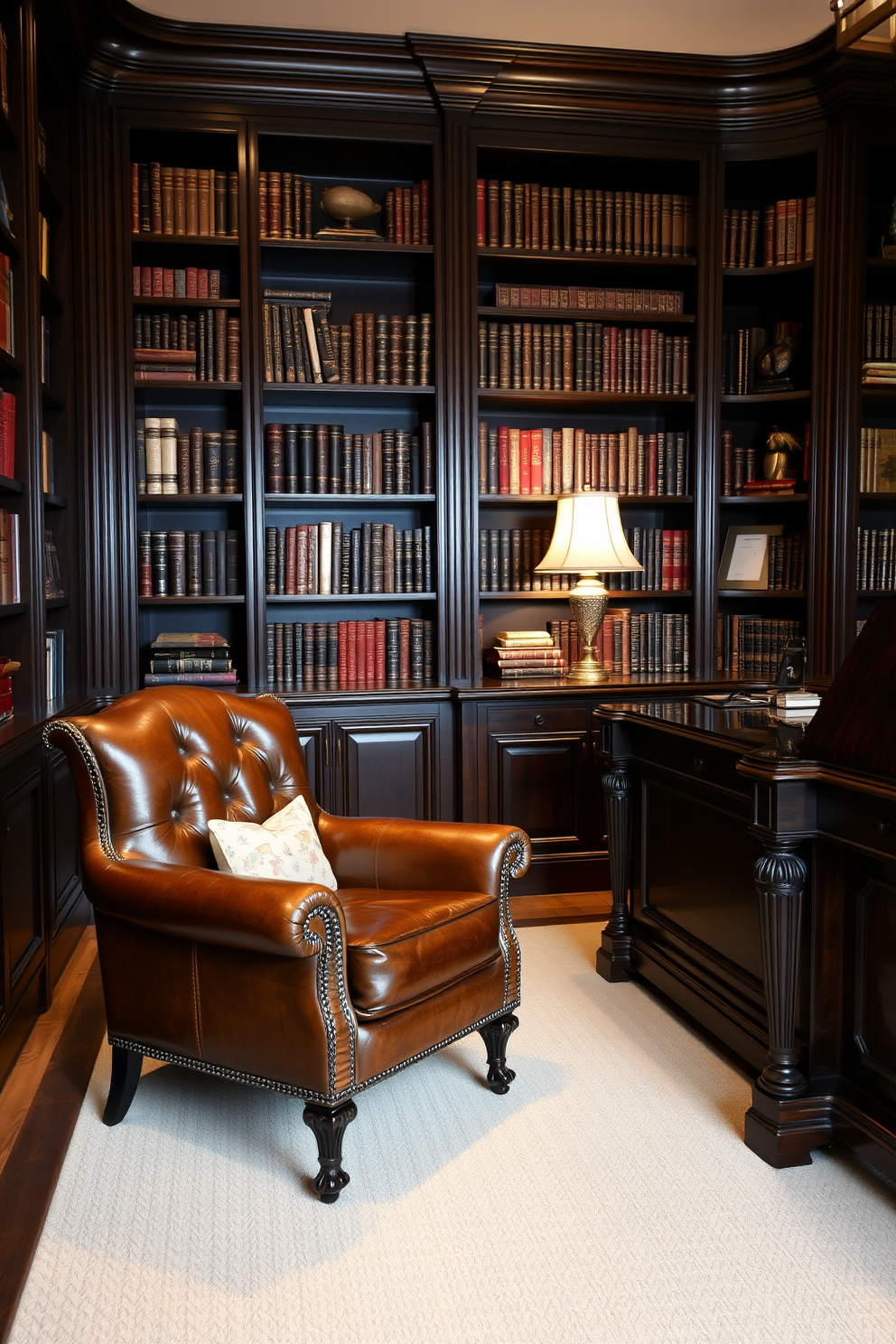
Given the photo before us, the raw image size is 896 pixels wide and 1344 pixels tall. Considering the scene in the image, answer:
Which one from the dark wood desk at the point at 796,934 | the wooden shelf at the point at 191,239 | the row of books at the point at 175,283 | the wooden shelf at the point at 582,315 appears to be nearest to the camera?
the dark wood desk at the point at 796,934

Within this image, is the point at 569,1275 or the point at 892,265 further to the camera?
the point at 892,265

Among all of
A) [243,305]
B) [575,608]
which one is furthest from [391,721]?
[243,305]

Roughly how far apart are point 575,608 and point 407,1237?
261 cm

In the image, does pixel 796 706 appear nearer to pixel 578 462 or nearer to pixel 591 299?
pixel 578 462

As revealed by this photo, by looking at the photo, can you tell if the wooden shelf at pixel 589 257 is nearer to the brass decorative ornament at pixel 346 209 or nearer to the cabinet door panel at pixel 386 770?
the brass decorative ornament at pixel 346 209

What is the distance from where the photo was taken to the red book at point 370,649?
4219mm

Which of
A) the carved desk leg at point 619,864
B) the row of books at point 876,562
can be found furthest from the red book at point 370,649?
the row of books at point 876,562

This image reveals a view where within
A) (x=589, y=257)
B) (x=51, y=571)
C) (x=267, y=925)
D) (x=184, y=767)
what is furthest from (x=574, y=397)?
(x=267, y=925)

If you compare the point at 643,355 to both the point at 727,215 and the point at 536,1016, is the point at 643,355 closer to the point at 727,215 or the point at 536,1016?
the point at 727,215

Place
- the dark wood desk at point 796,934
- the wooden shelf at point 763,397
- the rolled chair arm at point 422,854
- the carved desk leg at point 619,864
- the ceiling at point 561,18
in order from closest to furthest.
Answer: the dark wood desk at point 796,934 < the rolled chair arm at point 422,854 < the carved desk leg at point 619,864 < the ceiling at point 561,18 < the wooden shelf at point 763,397

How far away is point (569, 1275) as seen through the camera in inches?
73.2

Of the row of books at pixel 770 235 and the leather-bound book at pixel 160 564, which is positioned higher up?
the row of books at pixel 770 235

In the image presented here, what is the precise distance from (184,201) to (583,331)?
1602mm

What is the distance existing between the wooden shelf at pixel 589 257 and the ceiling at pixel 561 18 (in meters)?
0.74
